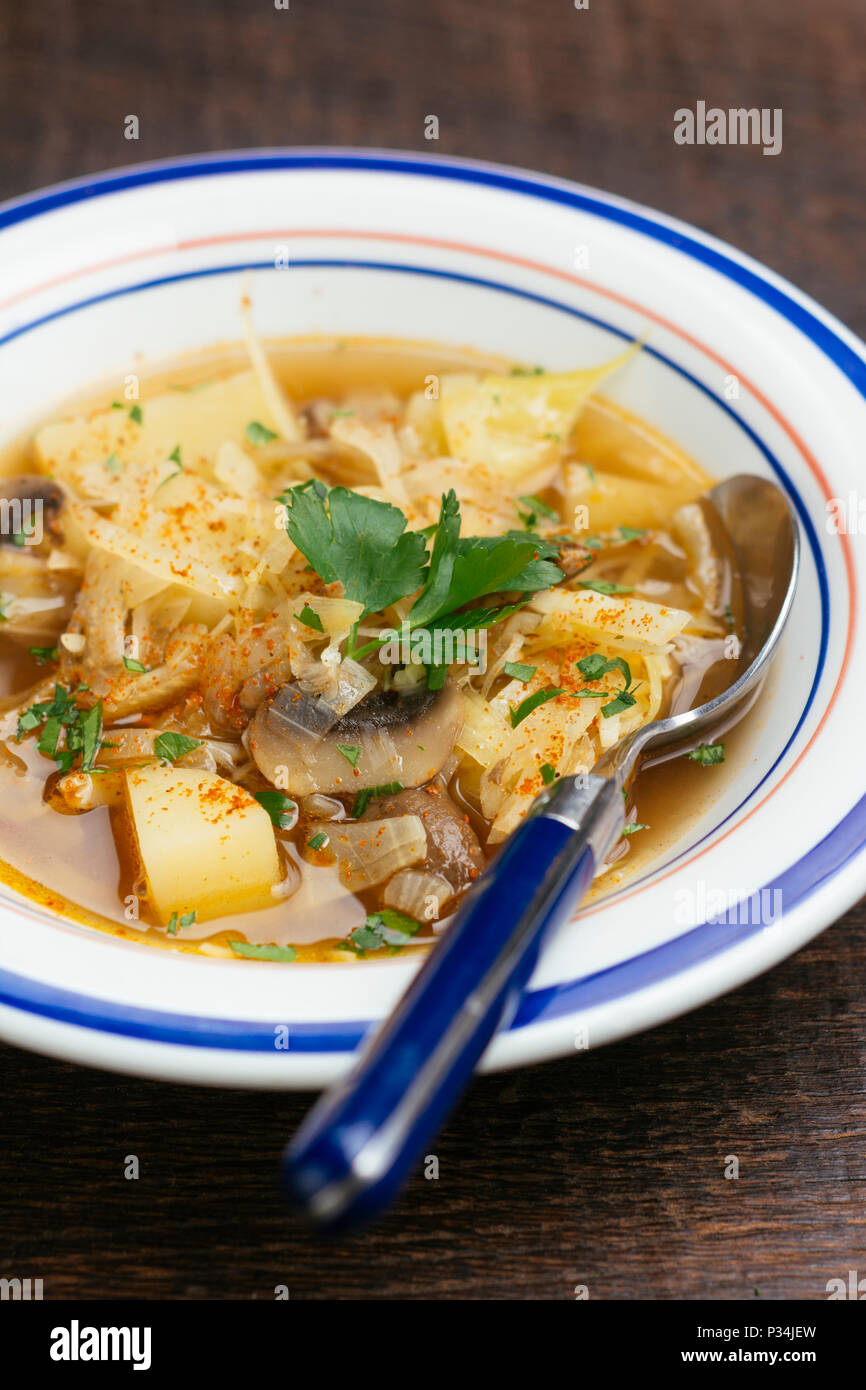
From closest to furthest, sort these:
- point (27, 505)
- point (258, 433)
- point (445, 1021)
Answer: point (445, 1021), point (27, 505), point (258, 433)

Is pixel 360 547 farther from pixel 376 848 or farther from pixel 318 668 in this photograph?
pixel 376 848

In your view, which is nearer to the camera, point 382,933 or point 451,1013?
point 451,1013

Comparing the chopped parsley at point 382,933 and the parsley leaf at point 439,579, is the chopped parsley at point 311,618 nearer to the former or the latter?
the parsley leaf at point 439,579

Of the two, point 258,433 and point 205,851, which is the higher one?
point 258,433

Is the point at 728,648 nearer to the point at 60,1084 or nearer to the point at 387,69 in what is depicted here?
the point at 60,1084

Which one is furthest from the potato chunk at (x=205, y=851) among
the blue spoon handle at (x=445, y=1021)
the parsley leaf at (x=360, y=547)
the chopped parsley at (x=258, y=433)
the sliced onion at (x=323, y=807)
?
the chopped parsley at (x=258, y=433)

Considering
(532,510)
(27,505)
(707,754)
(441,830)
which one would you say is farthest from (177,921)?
(532,510)
